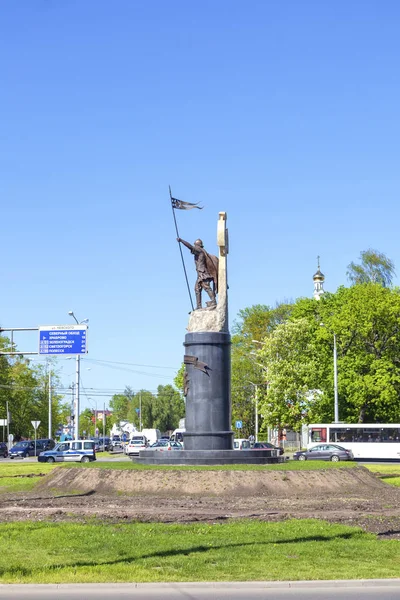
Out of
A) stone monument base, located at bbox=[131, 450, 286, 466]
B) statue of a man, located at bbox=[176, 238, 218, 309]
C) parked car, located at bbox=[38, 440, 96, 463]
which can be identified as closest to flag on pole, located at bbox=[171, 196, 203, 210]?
statue of a man, located at bbox=[176, 238, 218, 309]

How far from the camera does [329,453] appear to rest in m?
50.2

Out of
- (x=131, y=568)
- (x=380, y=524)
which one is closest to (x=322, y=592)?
(x=131, y=568)

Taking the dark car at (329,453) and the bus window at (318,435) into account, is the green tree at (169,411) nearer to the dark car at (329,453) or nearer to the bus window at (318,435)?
the bus window at (318,435)

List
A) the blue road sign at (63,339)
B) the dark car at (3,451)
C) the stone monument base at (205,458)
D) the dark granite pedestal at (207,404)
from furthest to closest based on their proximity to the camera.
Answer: the dark car at (3,451) → the blue road sign at (63,339) → the dark granite pedestal at (207,404) → the stone monument base at (205,458)

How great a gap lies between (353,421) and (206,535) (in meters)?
50.7

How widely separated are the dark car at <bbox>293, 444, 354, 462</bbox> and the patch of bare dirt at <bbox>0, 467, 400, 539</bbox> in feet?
78.9

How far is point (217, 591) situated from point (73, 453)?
137ft

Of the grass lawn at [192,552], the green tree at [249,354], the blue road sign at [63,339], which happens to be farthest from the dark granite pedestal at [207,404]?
the green tree at [249,354]

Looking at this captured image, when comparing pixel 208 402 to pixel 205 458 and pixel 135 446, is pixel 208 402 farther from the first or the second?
pixel 135 446

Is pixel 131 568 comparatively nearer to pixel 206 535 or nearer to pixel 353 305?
pixel 206 535

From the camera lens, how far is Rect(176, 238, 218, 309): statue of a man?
28.6 meters

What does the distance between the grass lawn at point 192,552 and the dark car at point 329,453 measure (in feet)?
111

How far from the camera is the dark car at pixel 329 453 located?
163 feet

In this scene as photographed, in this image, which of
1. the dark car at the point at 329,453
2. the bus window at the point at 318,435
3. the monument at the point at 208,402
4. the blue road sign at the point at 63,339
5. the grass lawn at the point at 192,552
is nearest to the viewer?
the grass lawn at the point at 192,552
